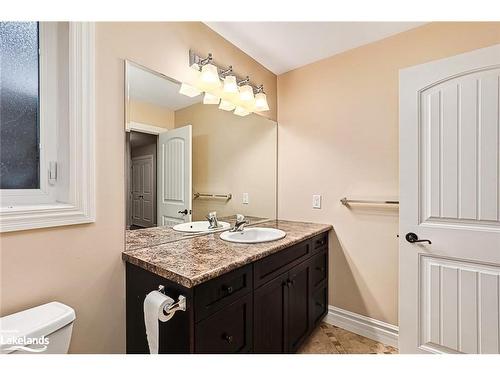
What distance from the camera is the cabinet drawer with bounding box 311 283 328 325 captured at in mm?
1794

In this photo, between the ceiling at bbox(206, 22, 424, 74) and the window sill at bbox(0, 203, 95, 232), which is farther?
the ceiling at bbox(206, 22, 424, 74)

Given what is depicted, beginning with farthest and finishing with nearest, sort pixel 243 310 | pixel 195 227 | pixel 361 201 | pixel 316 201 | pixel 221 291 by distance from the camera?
pixel 316 201 → pixel 361 201 → pixel 195 227 → pixel 243 310 → pixel 221 291

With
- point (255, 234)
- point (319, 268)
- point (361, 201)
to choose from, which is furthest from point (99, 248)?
point (361, 201)

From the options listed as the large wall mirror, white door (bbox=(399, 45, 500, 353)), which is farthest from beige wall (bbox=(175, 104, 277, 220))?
white door (bbox=(399, 45, 500, 353))

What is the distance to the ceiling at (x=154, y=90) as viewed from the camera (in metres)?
1.26

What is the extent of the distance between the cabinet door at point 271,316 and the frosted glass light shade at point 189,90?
48.1 inches

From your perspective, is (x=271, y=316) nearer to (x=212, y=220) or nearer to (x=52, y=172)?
(x=212, y=220)

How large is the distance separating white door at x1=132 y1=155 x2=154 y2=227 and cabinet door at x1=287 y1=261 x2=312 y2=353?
0.91 meters

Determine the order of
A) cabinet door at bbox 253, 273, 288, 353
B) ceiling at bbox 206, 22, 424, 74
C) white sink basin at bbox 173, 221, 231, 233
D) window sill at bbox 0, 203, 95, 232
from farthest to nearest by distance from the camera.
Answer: ceiling at bbox 206, 22, 424, 74, white sink basin at bbox 173, 221, 231, 233, cabinet door at bbox 253, 273, 288, 353, window sill at bbox 0, 203, 95, 232

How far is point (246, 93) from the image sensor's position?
6.29 feet

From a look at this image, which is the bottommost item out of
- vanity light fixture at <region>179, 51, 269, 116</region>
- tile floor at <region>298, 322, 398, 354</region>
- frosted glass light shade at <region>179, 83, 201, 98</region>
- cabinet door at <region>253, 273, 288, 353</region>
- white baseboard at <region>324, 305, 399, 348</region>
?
tile floor at <region>298, 322, 398, 354</region>

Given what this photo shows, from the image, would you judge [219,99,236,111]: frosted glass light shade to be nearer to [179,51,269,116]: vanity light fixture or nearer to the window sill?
[179,51,269,116]: vanity light fixture

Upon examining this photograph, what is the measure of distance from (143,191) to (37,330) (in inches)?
27.6
